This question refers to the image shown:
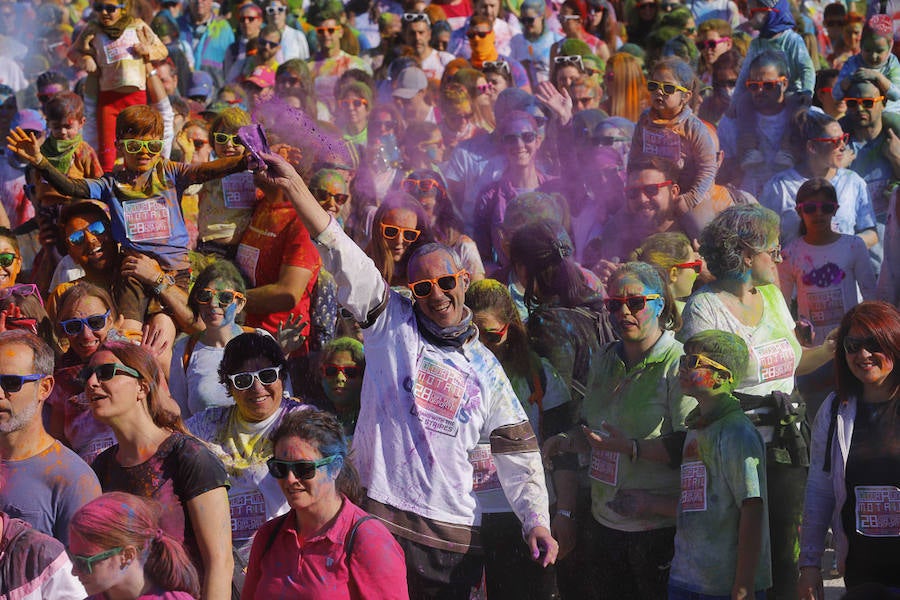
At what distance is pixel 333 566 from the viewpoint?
377 cm

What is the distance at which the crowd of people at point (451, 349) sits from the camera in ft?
13.1

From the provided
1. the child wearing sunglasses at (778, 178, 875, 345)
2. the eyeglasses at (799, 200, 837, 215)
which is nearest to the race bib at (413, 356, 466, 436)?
the child wearing sunglasses at (778, 178, 875, 345)

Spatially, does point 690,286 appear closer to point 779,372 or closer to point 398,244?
point 779,372

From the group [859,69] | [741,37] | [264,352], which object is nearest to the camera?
[264,352]

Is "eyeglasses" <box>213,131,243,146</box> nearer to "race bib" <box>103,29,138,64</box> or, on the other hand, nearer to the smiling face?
"race bib" <box>103,29,138,64</box>

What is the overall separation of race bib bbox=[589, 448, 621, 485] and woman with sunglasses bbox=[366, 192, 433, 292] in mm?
1098

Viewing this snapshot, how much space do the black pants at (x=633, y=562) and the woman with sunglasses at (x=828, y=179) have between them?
9.03ft

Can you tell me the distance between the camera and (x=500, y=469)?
4.64 meters

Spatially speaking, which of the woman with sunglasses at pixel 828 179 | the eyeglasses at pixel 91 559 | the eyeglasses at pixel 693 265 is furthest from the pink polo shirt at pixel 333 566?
the woman with sunglasses at pixel 828 179

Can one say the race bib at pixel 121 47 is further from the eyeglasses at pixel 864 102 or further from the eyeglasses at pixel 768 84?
the eyeglasses at pixel 864 102

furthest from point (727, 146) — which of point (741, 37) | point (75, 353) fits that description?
point (75, 353)

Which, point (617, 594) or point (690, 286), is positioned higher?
point (690, 286)

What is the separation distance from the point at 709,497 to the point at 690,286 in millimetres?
1598

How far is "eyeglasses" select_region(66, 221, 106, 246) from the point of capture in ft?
19.1
